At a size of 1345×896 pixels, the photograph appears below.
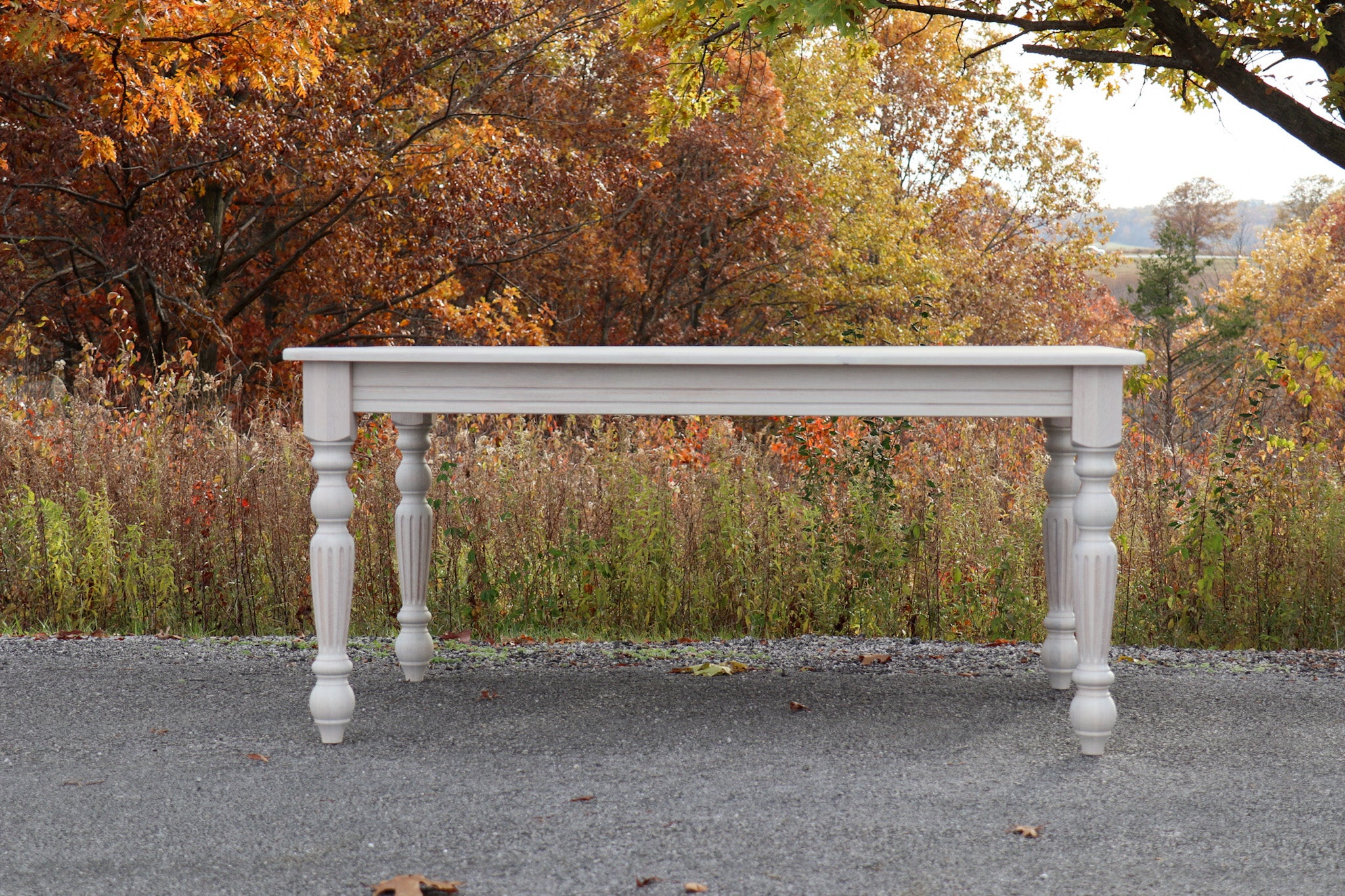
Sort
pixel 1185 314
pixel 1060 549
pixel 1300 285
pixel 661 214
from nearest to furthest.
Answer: pixel 1060 549, pixel 661 214, pixel 1185 314, pixel 1300 285

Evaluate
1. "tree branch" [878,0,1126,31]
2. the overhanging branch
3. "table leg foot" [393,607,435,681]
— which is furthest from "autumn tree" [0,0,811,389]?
"table leg foot" [393,607,435,681]

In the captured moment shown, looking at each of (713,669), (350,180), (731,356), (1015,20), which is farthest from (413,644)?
(350,180)

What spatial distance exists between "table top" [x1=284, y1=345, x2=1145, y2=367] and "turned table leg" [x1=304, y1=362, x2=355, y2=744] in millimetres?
105

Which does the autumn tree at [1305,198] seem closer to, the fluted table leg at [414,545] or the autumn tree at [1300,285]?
the autumn tree at [1300,285]

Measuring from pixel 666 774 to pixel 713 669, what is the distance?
111cm

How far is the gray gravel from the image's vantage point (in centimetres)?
238

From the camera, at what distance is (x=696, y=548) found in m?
4.95

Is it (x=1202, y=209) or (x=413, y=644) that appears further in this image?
(x=1202, y=209)

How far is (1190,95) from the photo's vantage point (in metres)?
6.68

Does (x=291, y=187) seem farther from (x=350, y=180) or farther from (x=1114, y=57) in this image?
(x=1114, y=57)

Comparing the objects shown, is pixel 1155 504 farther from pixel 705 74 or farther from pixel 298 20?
pixel 298 20

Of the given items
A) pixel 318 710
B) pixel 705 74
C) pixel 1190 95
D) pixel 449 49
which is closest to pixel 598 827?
pixel 318 710

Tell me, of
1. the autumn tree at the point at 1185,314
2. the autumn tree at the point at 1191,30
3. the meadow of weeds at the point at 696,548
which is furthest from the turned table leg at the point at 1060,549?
the autumn tree at the point at 1185,314

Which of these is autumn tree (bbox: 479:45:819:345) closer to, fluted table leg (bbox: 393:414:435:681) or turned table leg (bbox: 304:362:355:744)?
fluted table leg (bbox: 393:414:435:681)
